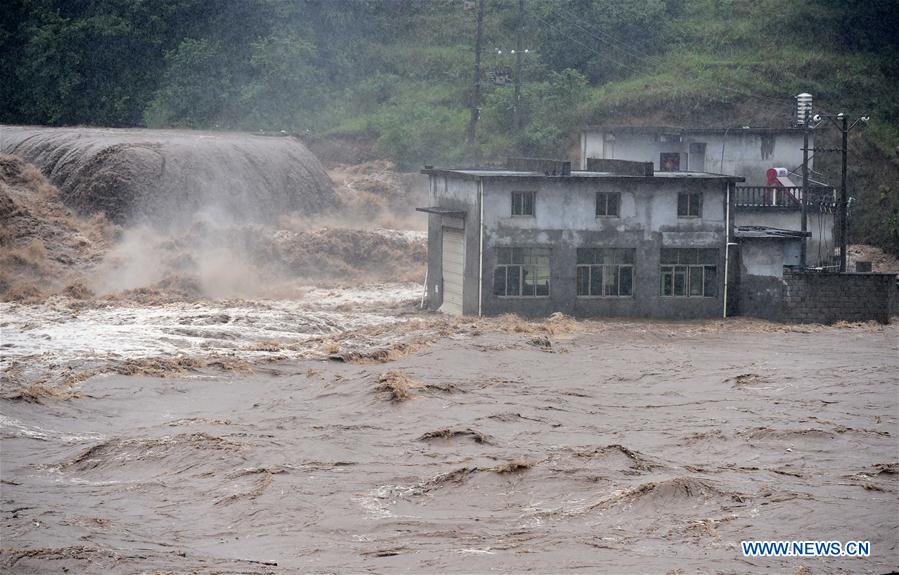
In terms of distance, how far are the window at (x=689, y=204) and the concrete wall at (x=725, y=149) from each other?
40.7 feet

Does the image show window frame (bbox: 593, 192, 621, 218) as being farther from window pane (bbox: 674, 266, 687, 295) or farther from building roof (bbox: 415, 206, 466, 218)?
building roof (bbox: 415, 206, 466, 218)

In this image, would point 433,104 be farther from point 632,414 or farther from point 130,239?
point 632,414

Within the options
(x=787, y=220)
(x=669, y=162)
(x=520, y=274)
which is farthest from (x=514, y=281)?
(x=669, y=162)

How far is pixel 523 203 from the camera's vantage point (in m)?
37.4

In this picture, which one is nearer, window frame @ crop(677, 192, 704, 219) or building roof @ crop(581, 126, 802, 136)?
window frame @ crop(677, 192, 704, 219)

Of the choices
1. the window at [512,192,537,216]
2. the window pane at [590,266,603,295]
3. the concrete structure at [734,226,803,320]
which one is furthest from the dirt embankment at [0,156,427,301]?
the concrete structure at [734,226,803,320]

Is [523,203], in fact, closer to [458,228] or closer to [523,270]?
[523,270]

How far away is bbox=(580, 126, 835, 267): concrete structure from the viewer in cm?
4628

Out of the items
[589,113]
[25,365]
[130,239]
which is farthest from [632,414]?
[589,113]

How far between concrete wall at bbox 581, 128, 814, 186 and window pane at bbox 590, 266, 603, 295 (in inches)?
555

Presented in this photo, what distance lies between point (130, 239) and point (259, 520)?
28467mm

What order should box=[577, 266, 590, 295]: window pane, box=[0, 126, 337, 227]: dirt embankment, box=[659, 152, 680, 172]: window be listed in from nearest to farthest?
1. box=[577, 266, 590, 295]: window pane
2. box=[0, 126, 337, 227]: dirt embankment
3. box=[659, 152, 680, 172]: window

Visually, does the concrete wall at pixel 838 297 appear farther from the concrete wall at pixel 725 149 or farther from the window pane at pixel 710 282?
the concrete wall at pixel 725 149

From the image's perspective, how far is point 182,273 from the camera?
41750 mm
